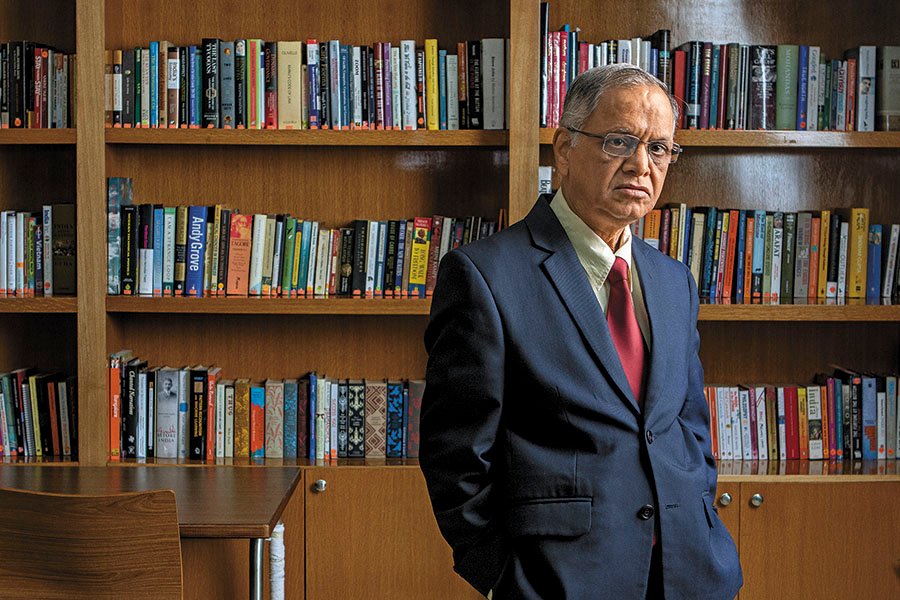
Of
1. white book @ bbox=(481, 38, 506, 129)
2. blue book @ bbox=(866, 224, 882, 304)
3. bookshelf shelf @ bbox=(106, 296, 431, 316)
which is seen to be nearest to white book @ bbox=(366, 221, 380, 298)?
bookshelf shelf @ bbox=(106, 296, 431, 316)

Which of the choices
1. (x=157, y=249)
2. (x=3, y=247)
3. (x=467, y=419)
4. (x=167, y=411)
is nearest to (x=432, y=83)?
(x=157, y=249)

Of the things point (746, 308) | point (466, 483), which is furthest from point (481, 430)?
point (746, 308)

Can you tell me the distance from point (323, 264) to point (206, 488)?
2.94ft

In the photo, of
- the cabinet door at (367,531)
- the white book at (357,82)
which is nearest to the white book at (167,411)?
the cabinet door at (367,531)

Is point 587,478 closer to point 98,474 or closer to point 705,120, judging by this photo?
point 98,474

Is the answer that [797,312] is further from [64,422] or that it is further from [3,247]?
[3,247]

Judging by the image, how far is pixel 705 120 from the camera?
3.03m

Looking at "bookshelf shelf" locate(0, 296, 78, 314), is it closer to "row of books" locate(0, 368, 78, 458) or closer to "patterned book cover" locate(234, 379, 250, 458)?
"row of books" locate(0, 368, 78, 458)

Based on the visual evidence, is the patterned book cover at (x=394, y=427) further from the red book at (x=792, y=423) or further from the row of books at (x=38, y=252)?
the red book at (x=792, y=423)

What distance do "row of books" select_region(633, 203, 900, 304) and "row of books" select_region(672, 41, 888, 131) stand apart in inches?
10.7

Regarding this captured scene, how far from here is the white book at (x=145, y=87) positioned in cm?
301


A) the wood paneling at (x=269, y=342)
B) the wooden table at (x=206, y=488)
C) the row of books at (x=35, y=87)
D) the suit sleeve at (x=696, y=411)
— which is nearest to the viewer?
the suit sleeve at (x=696, y=411)

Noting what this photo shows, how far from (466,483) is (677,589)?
382 millimetres

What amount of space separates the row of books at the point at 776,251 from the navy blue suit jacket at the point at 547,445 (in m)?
1.40
